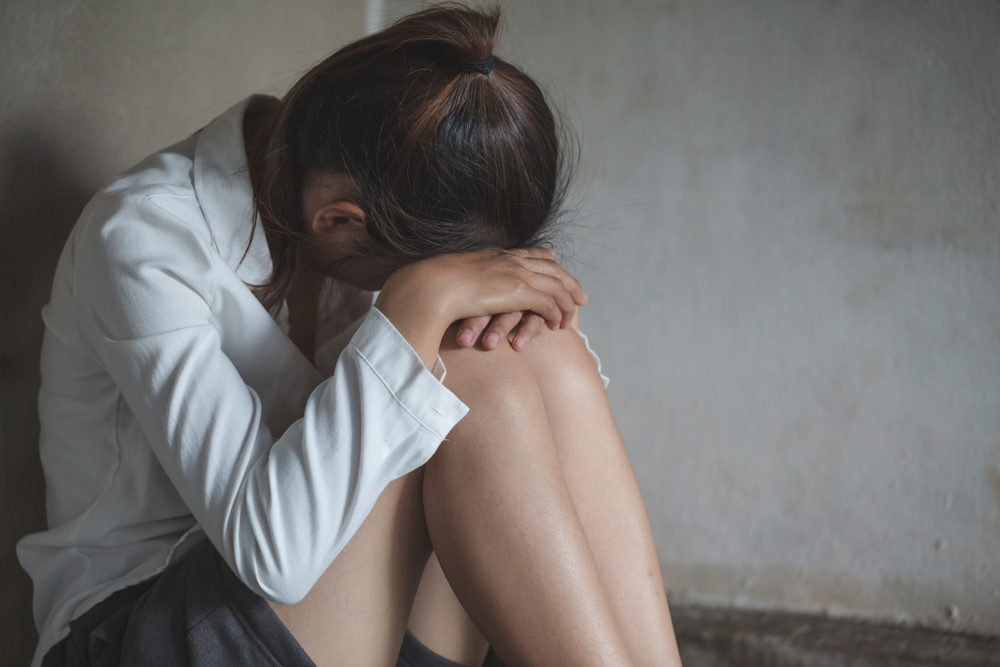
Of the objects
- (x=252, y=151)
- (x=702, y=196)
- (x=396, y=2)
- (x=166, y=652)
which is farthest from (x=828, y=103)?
(x=166, y=652)

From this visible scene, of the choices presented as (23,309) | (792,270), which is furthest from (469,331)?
(792,270)

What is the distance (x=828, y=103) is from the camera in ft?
3.94

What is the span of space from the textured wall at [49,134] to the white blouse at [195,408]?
0.08 metres

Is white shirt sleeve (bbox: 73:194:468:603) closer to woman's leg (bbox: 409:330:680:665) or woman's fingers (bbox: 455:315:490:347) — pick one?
woman's fingers (bbox: 455:315:490:347)

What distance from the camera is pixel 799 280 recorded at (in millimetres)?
1230

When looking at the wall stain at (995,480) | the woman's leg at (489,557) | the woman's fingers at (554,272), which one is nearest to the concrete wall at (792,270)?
the wall stain at (995,480)

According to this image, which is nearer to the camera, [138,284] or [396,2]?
[138,284]

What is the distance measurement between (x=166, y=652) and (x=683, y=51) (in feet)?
3.65

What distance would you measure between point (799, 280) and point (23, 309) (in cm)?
106

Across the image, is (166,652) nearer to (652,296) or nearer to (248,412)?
(248,412)

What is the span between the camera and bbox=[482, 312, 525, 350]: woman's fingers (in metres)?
0.60

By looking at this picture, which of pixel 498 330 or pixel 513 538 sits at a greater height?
pixel 498 330

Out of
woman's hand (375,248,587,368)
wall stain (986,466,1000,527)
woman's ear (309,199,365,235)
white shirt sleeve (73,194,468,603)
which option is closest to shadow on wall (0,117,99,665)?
white shirt sleeve (73,194,468,603)

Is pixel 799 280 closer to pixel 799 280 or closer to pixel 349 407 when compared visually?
pixel 799 280
